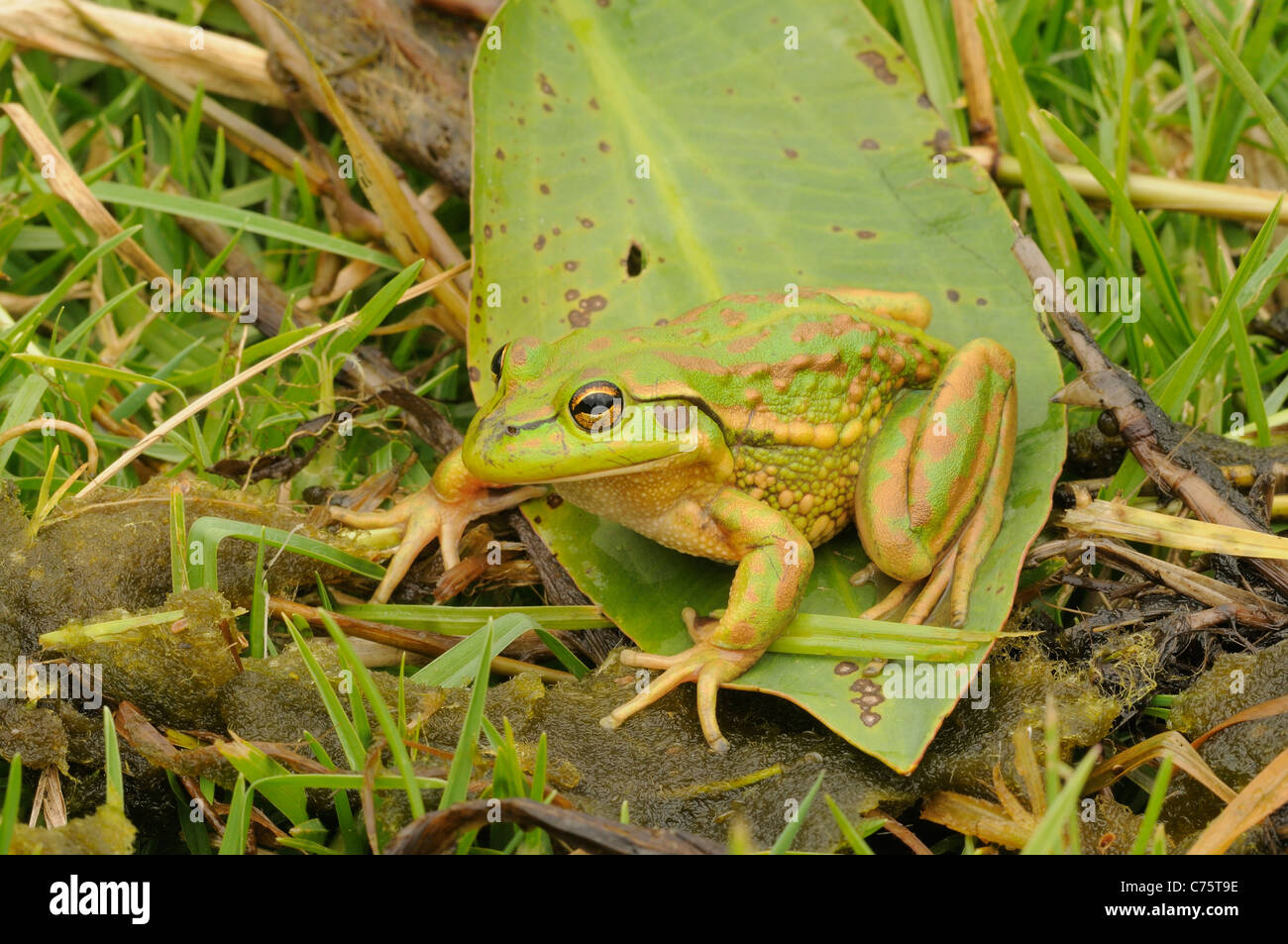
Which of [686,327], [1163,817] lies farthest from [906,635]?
[686,327]

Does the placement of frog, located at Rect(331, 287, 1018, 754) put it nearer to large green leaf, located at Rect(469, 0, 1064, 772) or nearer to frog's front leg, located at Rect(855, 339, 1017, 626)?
frog's front leg, located at Rect(855, 339, 1017, 626)

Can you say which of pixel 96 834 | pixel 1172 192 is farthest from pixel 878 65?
pixel 96 834

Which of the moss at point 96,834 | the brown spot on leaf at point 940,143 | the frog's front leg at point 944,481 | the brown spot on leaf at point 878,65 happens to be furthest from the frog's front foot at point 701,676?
the brown spot on leaf at point 878,65

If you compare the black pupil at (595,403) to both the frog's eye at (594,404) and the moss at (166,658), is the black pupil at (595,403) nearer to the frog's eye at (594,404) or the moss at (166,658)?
the frog's eye at (594,404)

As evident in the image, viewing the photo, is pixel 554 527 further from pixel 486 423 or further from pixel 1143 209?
pixel 1143 209

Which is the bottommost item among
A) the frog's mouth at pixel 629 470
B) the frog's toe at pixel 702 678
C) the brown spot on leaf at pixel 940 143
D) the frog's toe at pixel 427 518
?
the frog's toe at pixel 702 678

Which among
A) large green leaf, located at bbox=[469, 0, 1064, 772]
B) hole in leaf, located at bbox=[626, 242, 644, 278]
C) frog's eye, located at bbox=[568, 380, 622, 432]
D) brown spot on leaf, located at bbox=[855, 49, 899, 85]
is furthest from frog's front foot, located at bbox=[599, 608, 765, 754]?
brown spot on leaf, located at bbox=[855, 49, 899, 85]
